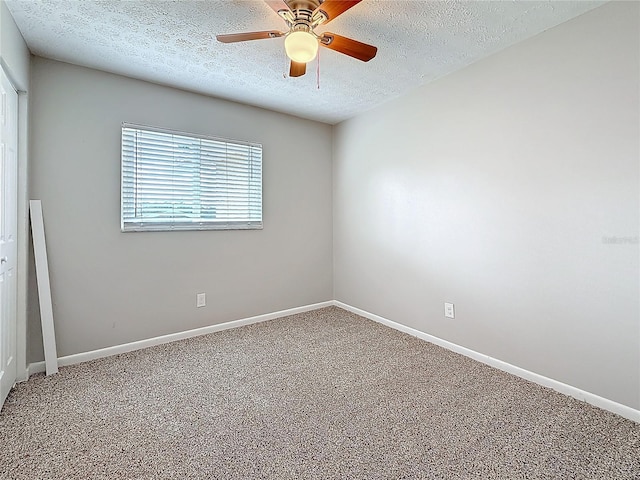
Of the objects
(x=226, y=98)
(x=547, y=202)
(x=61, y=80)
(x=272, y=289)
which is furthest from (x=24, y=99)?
(x=547, y=202)

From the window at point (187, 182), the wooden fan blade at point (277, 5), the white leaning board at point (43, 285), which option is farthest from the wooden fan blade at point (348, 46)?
the white leaning board at point (43, 285)

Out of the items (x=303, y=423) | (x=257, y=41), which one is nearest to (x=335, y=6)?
(x=257, y=41)

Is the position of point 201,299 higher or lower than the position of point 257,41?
lower

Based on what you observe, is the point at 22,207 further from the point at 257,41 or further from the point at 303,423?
the point at 303,423

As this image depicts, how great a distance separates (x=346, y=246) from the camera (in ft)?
12.8

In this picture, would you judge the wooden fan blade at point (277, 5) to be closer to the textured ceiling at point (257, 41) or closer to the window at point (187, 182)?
the textured ceiling at point (257, 41)

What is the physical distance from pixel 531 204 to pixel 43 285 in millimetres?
3574

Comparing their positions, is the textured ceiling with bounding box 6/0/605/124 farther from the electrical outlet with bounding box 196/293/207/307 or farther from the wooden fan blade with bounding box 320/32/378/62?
the electrical outlet with bounding box 196/293/207/307

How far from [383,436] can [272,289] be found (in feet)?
7.17

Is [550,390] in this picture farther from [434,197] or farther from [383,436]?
[434,197]

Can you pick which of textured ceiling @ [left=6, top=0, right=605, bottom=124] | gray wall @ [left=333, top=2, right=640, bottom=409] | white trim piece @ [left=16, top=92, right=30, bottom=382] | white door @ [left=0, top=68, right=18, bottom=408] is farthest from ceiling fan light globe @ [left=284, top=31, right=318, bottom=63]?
white trim piece @ [left=16, top=92, right=30, bottom=382]

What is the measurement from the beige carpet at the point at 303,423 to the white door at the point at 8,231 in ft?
0.77

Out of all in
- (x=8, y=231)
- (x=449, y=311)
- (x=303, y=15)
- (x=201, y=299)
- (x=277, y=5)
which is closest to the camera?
(x=303, y=15)

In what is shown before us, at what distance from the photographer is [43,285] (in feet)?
7.66
